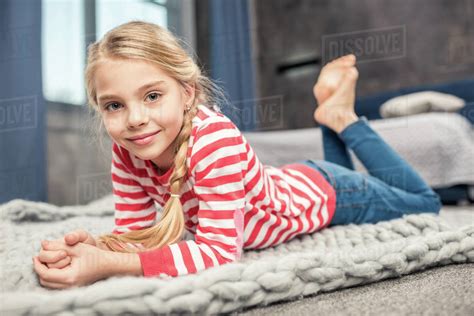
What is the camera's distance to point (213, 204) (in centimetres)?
63

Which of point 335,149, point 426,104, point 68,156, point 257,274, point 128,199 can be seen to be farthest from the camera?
point 68,156

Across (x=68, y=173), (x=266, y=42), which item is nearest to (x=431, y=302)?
(x=68, y=173)

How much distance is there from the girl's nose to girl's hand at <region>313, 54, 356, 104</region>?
0.59m

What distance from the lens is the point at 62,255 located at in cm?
55

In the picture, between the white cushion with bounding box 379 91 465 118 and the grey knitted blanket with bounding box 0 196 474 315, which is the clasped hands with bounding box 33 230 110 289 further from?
the white cushion with bounding box 379 91 465 118

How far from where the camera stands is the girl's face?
1.98 ft

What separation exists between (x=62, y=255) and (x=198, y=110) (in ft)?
0.93

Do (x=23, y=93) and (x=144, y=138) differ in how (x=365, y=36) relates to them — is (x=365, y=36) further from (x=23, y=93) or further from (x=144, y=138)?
(x=144, y=138)

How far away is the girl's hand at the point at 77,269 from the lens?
535 mm

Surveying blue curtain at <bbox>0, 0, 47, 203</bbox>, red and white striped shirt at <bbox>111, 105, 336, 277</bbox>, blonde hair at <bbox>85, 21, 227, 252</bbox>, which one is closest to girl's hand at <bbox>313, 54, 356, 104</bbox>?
red and white striped shirt at <bbox>111, 105, 336, 277</bbox>

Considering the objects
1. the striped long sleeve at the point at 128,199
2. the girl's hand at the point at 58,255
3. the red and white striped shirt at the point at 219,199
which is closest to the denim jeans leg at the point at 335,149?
the red and white striped shirt at the point at 219,199

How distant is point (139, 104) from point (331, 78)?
60 centimetres

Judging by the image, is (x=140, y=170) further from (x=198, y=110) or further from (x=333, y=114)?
(x=333, y=114)

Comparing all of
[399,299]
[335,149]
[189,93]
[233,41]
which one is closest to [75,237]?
[189,93]
